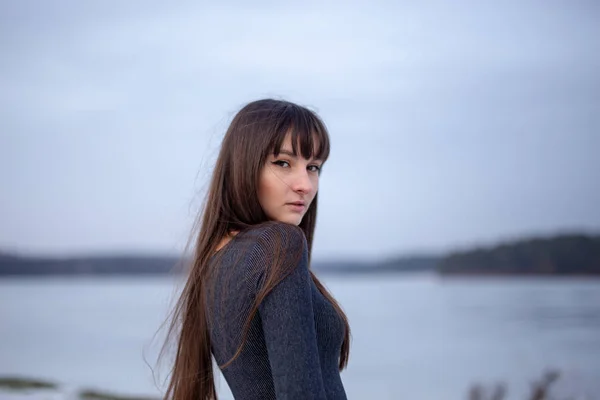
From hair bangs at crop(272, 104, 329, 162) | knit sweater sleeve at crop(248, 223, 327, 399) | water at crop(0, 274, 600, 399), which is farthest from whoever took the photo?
water at crop(0, 274, 600, 399)

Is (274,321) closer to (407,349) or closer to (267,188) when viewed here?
(267,188)

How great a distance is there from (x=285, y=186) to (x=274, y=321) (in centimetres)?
38

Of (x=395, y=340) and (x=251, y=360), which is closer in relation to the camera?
(x=251, y=360)

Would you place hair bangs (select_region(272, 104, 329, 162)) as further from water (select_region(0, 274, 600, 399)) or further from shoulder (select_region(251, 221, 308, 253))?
water (select_region(0, 274, 600, 399))

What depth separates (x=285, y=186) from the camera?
1613 millimetres

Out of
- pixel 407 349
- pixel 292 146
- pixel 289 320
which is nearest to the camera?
pixel 289 320

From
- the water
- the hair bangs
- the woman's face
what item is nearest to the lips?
the woman's face

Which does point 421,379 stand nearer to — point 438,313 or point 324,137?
point 324,137

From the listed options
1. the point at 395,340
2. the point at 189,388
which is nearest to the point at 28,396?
the point at 189,388

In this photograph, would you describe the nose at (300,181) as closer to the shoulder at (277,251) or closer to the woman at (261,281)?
the woman at (261,281)

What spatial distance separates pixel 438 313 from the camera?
4338 centimetres

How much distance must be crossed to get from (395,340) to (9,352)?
51.7ft

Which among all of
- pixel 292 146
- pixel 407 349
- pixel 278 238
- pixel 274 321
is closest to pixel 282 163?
pixel 292 146

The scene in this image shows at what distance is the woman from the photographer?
4.47ft
